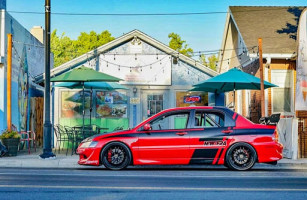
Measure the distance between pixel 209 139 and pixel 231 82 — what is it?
458 cm

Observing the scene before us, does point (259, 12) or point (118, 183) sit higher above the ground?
point (259, 12)

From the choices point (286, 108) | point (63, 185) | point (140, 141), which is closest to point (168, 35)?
point (286, 108)

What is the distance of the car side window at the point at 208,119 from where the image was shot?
41.5 ft

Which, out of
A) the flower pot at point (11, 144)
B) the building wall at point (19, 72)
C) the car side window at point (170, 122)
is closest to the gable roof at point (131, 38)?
the building wall at point (19, 72)

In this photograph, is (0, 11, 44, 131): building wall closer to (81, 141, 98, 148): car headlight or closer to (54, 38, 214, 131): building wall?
(54, 38, 214, 131): building wall

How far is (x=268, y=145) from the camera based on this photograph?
1238 centimetres

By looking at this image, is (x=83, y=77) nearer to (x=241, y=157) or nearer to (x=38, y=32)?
(x=241, y=157)

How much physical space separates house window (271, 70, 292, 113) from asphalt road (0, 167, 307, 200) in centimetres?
804

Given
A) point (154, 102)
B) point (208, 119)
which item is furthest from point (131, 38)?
point (208, 119)

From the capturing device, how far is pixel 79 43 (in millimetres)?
57375

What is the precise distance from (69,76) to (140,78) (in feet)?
16.1

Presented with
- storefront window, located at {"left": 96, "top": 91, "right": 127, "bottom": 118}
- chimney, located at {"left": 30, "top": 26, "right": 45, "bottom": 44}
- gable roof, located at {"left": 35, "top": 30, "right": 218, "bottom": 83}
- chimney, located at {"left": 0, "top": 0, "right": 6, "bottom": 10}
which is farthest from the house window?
chimney, located at {"left": 30, "top": 26, "right": 45, "bottom": 44}

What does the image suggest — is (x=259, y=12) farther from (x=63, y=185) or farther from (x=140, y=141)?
(x=63, y=185)

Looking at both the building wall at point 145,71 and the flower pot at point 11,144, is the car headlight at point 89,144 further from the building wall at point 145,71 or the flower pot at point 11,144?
the building wall at point 145,71
